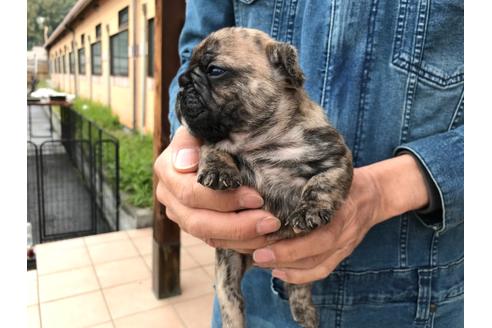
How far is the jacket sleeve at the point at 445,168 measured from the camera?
1.45 meters

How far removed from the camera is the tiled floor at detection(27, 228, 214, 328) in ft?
14.1

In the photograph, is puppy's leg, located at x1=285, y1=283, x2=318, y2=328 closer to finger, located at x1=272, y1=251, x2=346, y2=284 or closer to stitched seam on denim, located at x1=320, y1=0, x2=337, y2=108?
finger, located at x1=272, y1=251, x2=346, y2=284

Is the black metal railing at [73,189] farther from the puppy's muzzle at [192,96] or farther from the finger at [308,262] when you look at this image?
the finger at [308,262]

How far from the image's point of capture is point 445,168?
1.46m

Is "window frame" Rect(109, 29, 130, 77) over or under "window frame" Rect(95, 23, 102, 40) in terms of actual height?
under

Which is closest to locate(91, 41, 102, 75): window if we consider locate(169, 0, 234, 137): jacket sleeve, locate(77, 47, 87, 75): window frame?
locate(77, 47, 87, 75): window frame

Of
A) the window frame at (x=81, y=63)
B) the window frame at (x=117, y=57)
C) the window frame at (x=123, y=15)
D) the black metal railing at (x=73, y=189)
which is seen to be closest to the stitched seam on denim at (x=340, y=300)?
the black metal railing at (x=73, y=189)

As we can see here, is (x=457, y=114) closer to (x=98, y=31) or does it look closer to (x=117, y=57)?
(x=98, y=31)

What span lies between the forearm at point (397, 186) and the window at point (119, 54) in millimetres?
9368

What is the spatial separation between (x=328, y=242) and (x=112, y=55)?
1129 cm

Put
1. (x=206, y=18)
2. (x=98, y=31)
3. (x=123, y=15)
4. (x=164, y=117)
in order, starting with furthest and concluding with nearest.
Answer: (x=98, y=31) → (x=123, y=15) → (x=164, y=117) → (x=206, y=18)

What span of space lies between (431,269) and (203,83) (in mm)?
1126

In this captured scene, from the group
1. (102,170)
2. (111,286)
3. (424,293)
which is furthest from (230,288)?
(102,170)

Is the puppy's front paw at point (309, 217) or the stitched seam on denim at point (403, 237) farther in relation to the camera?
the stitched seam on denim at point (403, 237)
